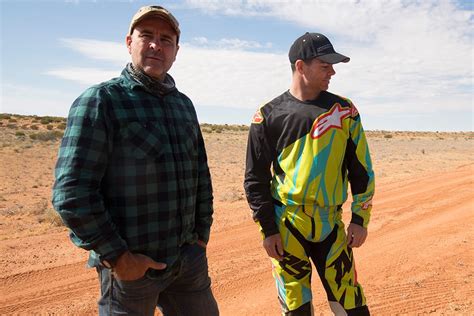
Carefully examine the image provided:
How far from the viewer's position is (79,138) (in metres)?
1.75

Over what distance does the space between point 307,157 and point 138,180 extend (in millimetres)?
1075

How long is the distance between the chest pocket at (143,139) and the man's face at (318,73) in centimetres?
110

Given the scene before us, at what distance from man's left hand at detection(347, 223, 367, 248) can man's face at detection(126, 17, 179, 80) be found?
1.55 metres

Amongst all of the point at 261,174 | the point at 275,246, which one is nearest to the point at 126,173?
the point at 261,174

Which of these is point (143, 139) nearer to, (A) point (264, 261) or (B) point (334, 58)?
(B) point (334, 58)

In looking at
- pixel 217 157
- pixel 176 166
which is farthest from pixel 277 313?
pixel 217 157

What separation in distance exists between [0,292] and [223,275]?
2.48 meters

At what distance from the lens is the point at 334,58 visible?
8.25 ft

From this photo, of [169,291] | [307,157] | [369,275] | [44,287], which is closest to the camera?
[169,291]

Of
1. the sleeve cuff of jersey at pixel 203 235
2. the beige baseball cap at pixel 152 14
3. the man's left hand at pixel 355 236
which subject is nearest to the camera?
the beige baseball cap at pixel 152 14

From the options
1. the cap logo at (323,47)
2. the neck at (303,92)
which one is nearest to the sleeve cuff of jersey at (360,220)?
the neck at (303,92)

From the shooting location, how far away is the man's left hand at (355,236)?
2.61 meters

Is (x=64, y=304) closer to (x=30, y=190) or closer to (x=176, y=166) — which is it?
(x=176, y=166)

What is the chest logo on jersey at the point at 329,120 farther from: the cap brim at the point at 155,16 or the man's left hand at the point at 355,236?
the cap brim at the point at 155,16
